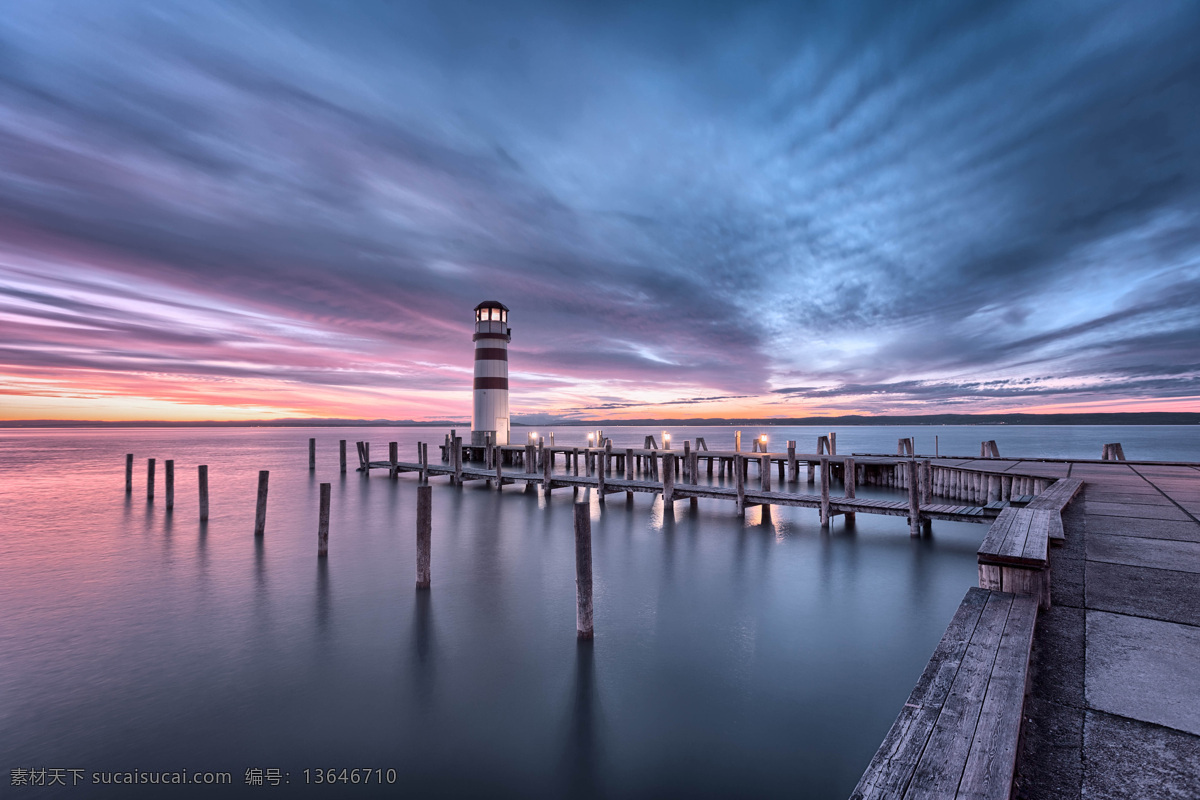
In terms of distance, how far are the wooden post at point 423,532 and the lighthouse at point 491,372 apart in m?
19.4

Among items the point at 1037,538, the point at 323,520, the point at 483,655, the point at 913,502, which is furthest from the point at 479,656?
the point at 913,502

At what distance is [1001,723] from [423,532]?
433 inches

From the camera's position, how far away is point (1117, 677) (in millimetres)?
3504

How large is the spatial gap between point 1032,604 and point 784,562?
10471 mm

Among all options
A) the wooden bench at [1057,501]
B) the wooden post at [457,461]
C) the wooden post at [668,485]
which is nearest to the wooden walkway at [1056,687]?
the wooden bench at [1057,501]

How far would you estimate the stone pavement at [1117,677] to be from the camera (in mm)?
2625

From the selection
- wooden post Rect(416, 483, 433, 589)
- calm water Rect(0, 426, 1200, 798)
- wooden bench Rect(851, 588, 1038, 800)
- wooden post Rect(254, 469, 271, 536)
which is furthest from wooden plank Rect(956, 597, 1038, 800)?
wooden post Rect(254, 469, 271, 536)

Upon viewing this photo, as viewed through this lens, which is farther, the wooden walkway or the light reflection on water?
the light reflection on water

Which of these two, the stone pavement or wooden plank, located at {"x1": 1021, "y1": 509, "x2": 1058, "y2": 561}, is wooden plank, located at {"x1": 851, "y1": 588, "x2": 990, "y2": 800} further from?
wooden plank, located at {"x1": 1021, "y1": 509, "x2": 1058, "y2": 561}

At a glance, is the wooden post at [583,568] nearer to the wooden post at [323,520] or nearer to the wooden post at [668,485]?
the wooden post at [323,520]

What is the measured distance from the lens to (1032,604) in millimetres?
4426

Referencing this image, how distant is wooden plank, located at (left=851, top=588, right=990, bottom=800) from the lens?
8.19 feet

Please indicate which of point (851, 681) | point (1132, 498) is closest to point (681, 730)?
point (851, 681)

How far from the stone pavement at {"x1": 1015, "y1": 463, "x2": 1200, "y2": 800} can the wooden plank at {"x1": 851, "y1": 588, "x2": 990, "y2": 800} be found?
411 mm
